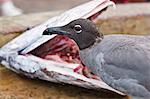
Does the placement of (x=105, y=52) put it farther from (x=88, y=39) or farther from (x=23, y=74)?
(x=23, y=74)

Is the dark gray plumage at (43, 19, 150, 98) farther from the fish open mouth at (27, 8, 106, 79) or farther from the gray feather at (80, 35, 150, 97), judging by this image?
the fish open mouth at (27, 8, 106, 79)

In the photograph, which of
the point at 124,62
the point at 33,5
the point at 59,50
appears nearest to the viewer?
the point at 124,62

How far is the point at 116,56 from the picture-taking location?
2152 mm

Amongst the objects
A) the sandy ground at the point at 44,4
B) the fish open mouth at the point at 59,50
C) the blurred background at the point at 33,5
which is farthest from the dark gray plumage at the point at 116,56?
the sandy ground at the point at 44,4

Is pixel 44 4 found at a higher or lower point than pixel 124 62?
higher

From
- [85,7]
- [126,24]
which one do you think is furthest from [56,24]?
[126,24]

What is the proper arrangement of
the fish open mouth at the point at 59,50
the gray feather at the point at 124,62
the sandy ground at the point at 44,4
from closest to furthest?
the gray feather at the point at 124,62, the fish open mouth at the point at 59,50, the sandy ground at the point at 44,4

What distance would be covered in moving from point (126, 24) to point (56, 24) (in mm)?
662

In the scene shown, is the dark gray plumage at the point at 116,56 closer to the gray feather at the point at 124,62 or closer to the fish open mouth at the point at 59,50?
the gray feather at the point at 124,62

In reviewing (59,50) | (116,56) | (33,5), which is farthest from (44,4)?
(116,56)

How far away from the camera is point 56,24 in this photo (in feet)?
8.22

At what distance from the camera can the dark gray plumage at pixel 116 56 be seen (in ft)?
6.97

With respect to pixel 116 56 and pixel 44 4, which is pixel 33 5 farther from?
pixel 116 56

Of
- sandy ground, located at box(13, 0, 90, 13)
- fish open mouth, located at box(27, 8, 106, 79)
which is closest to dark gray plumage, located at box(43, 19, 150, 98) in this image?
fish open mouth, located at box(27, 8, 106, 79)
